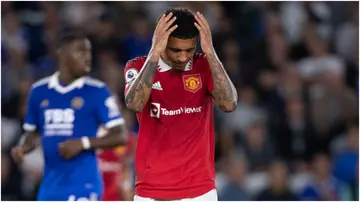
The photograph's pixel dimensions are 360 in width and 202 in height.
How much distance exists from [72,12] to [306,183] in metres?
5.17

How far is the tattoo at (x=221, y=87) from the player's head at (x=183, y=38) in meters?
0.15

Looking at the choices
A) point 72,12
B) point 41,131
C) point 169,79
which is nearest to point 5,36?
point 72,12

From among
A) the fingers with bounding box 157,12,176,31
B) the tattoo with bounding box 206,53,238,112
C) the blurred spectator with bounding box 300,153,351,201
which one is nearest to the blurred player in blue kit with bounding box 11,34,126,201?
the tattoo with bounding box 206,53,238,112

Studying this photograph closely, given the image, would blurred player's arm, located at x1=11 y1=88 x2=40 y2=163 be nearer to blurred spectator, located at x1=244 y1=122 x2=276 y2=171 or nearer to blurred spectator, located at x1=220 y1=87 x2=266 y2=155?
blurred spectator, located at x1=244 y1=122 x2=276 y2=171

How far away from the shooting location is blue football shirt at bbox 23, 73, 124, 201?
875 cm

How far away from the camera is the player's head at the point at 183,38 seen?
6.55 meters

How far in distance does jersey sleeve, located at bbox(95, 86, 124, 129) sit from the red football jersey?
2.10 m

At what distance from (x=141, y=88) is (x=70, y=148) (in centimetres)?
214

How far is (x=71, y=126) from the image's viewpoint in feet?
29.0

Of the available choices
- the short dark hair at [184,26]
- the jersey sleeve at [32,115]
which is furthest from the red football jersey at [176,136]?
the jersey sleeve at [32,115]

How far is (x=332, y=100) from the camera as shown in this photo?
14258 mm

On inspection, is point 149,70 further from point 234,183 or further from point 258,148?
point 258,148

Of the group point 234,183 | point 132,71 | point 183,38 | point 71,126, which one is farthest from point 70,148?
point 234,183

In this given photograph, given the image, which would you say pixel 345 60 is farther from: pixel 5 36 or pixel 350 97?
pixel 5 36
